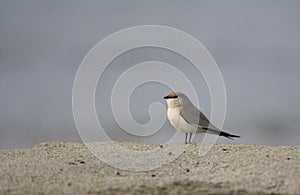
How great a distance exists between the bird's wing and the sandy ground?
74cm

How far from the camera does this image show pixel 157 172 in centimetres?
682

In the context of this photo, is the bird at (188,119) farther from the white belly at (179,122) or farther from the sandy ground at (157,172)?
the sandy ground at (157,172)

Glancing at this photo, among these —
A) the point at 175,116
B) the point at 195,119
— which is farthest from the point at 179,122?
the point at 195,119

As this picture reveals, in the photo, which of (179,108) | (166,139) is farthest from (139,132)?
(179,108)

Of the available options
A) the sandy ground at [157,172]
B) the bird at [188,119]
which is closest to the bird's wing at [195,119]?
the bird at [188,119]

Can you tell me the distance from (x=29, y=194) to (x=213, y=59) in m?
12.5

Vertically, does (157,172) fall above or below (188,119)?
below

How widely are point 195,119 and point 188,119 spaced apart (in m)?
0.10

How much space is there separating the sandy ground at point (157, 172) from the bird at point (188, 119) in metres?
0.74

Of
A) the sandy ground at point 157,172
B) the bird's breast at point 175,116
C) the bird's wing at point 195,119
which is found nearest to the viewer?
the sandy ground at point 157,172

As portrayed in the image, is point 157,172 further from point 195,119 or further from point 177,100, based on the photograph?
point 177,100

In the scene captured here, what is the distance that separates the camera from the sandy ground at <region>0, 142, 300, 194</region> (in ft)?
18.8

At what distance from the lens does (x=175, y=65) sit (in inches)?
670

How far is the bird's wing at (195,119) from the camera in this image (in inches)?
357
